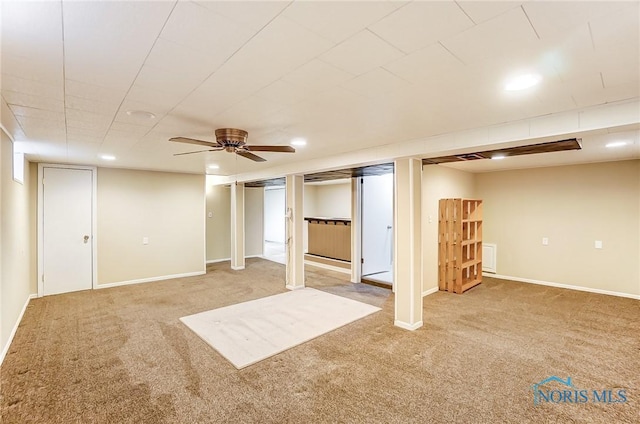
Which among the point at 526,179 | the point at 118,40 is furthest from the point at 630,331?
the point at 118,40

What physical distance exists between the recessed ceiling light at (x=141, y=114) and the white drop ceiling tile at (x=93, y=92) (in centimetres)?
23

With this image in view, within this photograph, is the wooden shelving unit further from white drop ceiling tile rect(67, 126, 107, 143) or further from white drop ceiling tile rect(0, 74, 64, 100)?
white drop ceiling tile rect(0, 74, 64, 100)

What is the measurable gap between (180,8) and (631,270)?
271 inches

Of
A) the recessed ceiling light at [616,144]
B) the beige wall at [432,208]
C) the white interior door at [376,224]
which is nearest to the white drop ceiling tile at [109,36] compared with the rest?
the beige wall at [432,208]

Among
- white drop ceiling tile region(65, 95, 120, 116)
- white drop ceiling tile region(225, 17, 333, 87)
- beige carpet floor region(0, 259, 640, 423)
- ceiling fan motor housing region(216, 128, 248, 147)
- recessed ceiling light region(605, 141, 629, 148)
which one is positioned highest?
white drop ceiling tile region(65, 95, 120, 116)

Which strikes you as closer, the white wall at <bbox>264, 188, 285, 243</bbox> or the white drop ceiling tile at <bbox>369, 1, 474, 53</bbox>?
the white drop ceiling tile at <bbox>369, 1, 474, 53</bbox>

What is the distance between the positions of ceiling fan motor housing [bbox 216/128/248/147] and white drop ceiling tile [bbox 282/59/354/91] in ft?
4.01

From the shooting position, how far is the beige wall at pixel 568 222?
16.2 feet

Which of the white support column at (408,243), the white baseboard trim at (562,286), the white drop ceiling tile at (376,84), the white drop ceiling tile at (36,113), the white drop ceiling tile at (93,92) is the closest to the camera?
the white drop ceiling tile at (376,84)

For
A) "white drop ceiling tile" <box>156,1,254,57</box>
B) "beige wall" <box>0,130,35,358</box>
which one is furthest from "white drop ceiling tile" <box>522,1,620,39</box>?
"beige wall" <box>0,130,35,358</box>

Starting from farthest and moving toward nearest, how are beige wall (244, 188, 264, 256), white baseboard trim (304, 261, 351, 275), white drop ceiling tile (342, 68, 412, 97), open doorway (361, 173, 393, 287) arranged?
1. beige wall (244, 188, 264, 256)
2. white baseboard trim (304, 261, 351, 275)
3. open doorway (361, 173, 393, 287)
4. white drop ceiling tile (342, 68, 412, 97)

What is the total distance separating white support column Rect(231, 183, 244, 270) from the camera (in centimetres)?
738

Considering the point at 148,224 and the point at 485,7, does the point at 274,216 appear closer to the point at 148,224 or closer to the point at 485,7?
the point at 148,224

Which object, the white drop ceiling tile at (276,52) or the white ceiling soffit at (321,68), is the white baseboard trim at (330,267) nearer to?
the white ceiling soffit at (321,68)
